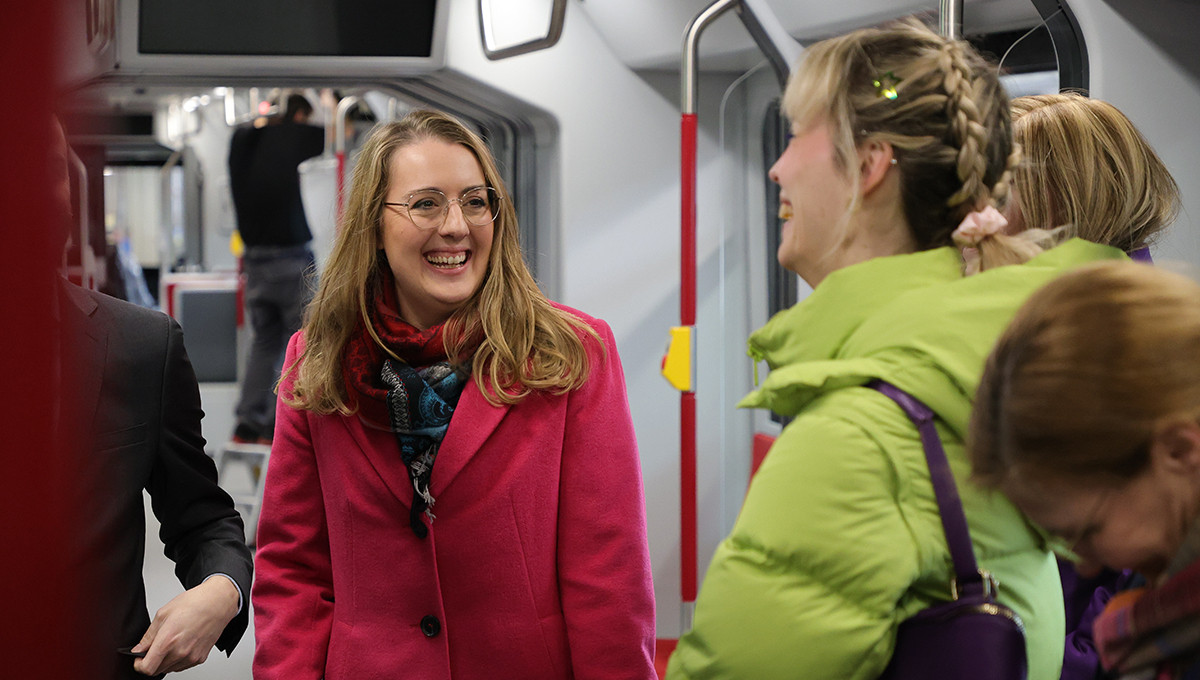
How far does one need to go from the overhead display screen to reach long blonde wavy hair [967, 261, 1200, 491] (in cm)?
256

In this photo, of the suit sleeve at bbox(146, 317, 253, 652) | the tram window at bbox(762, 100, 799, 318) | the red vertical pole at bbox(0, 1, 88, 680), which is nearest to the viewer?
the red vertical pole at bbox(0, 1, 88, 680)

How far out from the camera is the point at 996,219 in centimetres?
106

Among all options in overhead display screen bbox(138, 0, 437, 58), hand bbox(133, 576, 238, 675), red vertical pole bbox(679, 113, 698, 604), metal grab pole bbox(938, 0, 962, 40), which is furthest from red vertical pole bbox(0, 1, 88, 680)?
red vertical pole bbox(679, 113, 698, 604)

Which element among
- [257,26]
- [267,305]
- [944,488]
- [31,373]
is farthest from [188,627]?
[267,305]

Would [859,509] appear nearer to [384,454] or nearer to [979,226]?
[979,226]

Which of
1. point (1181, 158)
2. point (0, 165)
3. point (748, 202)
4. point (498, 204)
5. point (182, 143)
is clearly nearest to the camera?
point (0, 165)

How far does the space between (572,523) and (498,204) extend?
1.89 feet

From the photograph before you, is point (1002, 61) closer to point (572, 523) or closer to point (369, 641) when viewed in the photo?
point (572, 523)

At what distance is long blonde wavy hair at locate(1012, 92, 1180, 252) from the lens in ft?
5.13

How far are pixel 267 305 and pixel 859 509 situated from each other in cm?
532

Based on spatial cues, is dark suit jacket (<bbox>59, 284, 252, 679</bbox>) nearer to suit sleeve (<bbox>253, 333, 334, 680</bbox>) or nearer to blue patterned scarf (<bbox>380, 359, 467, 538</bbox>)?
suit sleeve (<bbox>253, 333, 334, 680</bbox>)

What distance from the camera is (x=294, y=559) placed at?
1.79 m

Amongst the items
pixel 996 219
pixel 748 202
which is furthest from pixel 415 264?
pixel 748 202

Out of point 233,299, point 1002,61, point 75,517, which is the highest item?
point 1002,61
